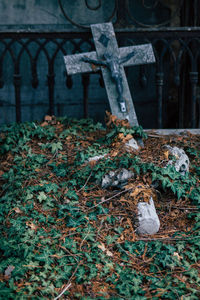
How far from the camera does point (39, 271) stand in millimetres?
2275

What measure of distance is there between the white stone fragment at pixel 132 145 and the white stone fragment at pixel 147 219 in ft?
2.02

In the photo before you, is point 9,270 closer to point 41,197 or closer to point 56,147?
point 41,197

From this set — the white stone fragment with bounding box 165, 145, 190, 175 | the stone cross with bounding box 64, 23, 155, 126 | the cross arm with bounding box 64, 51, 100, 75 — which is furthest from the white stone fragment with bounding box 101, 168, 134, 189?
the cross arm with bounding box 64, 51, 100, 75

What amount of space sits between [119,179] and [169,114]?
3.65m

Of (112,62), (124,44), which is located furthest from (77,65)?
(124,44)

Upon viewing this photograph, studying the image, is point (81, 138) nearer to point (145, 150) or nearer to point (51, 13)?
point (145, 150)

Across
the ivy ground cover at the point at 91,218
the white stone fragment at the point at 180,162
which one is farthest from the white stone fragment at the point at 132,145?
the white stone fragment at the point at 180,162

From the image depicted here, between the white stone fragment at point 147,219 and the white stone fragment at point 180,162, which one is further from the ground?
the white stone fragment at point 180,162

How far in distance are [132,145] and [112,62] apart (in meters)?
0.99

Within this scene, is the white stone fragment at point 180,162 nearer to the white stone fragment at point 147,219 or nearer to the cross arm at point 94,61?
the white stone fragment at point 147,219

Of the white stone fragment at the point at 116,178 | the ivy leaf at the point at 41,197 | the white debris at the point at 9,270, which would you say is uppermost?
the white stone fragment at the point at 116,178

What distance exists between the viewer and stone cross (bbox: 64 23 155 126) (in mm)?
3658

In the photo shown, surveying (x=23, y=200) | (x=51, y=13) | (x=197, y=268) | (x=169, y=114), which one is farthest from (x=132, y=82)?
(x=197, y=268)

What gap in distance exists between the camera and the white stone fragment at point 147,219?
2.68m
